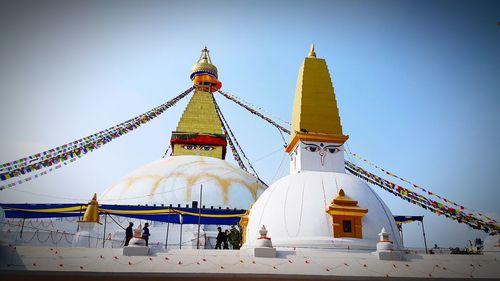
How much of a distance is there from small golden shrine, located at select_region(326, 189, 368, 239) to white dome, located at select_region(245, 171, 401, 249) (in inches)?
5.5

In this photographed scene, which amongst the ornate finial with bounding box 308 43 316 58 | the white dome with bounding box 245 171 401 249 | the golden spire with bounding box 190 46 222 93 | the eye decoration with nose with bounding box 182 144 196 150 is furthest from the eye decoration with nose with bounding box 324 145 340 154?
the golden spire with bounding box 190 46 222 93

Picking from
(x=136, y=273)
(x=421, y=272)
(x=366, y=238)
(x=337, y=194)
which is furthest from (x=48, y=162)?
(x=421, y=272)

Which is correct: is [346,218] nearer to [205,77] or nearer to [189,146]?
[189,146]

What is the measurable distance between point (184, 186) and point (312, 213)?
43.0ft

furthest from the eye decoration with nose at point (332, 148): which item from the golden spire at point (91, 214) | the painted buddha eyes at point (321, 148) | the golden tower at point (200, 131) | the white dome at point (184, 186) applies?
the golden tower at point (200, 131)

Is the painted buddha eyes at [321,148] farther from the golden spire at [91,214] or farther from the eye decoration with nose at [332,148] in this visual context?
the golden spire at [91,214]

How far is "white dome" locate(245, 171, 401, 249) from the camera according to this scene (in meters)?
9.41

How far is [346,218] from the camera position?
9625 millimetres

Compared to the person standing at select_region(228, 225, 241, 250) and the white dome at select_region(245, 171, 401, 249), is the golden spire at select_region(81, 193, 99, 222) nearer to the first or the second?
the person standing at select_region(228, 225, 241, 250)

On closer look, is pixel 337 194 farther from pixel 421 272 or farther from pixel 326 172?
pixel 421 272

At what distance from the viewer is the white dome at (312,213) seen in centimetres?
941

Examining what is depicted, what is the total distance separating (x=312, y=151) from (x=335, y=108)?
2014 mm

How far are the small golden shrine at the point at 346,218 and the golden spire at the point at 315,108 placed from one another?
3337 mm

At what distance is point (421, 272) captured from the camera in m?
8.09
